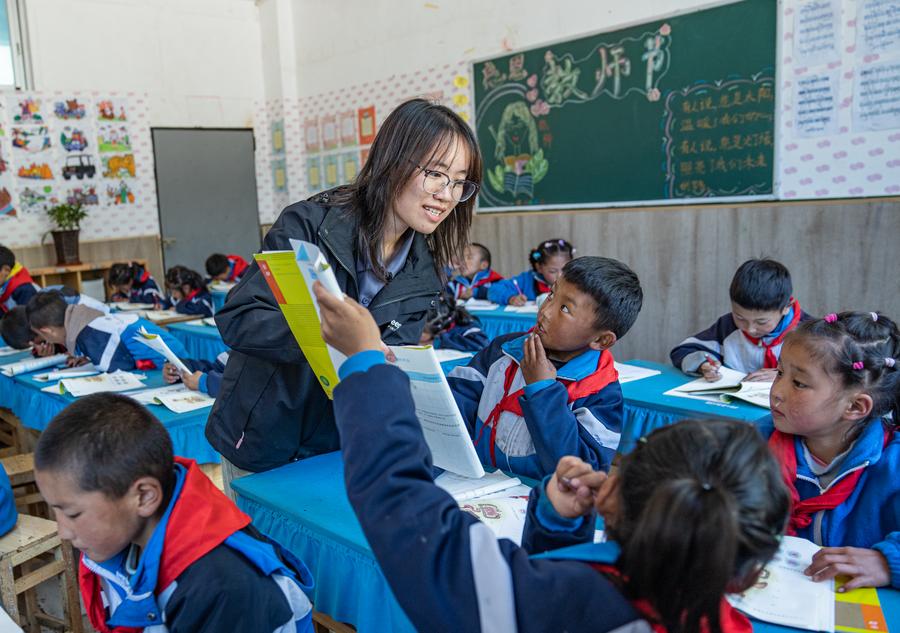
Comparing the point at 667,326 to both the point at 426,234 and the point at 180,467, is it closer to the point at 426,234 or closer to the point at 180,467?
the point at 426,234

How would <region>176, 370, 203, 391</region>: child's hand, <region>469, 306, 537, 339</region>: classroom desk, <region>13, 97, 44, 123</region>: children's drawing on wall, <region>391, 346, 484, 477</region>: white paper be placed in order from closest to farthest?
1. <region>391, 346, 484, 477</region>: white paper
2. <region>176, 370, 203, 391</region>: child's hand
3. <region>469, 306, 537, 339</region>: classroom desk
4. <region>13, 97, 44, 123</region>: children's drawing on wall

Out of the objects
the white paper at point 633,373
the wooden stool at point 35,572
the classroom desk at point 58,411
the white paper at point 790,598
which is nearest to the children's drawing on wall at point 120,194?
the classroom desk at point 58,411

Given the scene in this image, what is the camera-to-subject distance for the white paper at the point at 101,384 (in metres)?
2.85

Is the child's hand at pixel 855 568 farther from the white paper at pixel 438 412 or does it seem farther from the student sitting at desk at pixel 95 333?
the student sitting at desk at pixel 95 333

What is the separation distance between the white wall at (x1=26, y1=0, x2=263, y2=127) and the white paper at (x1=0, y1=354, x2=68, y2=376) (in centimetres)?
469

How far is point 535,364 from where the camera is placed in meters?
Result: 1.58

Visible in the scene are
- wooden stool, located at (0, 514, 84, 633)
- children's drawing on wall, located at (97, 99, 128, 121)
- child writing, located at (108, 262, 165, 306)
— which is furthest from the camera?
children's drawing on wall, located at (97, 99, 128, 121)

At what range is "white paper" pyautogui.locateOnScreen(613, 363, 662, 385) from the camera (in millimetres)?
2826

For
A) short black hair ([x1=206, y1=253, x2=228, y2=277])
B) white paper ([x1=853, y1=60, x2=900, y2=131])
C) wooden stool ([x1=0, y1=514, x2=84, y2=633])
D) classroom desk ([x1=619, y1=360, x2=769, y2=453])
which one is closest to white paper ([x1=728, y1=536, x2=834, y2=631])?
classroom desk ([x1=619, y1=360, x2=769, y2=453])

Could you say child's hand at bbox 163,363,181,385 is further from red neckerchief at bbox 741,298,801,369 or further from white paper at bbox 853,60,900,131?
white paper at bbox 853,60,900,131

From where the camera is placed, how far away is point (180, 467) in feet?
3.87

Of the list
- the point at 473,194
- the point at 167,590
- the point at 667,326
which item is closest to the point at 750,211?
the point at 667,326

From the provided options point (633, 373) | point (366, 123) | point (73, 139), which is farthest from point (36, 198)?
point (633, 373)

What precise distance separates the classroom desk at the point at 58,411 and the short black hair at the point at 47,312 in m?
0.22
